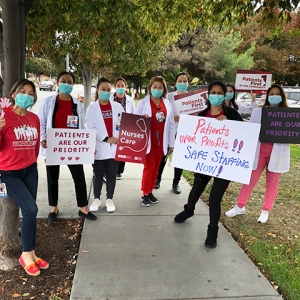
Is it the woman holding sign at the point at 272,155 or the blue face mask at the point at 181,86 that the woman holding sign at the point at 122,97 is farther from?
the woman holding sign at the point at 272,155

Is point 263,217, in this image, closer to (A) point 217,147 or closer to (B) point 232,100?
(A) point 217,147

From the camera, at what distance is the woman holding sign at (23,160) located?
9.14ft

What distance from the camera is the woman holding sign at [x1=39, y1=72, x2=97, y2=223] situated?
3.78 m

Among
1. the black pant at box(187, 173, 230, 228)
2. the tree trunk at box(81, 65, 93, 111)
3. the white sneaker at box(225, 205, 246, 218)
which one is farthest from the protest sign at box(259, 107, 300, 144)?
the tree trunk at box(81, 65, 93, 111)

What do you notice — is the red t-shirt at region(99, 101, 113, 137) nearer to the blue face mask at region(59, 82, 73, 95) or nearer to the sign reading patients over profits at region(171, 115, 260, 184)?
the blue face mask at region(59, 82, 73, 95)

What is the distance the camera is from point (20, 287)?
277cm

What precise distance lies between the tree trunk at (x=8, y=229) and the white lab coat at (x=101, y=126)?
1.41 m

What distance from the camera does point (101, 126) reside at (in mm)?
4230

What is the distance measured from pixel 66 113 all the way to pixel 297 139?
10.2ft

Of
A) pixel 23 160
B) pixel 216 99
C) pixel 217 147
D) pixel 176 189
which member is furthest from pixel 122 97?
pixel 23 160

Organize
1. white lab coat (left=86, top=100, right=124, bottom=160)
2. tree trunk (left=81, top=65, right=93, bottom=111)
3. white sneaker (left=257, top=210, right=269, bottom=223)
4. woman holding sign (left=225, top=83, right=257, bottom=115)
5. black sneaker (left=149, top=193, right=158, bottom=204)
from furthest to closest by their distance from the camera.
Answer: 1. tree trunk (left=81, top=65, right=93, bottom=111)
2. woman holding sign (left=225, top=83, right=257, bottom=115)
3. black sneaker (left=149, top=193, right=158, bottom=204)
4. white sneaker (left=257, top=210, right=269, bottom=223)
5. white lab coat (left=86, top=100, right=124, bottom=160)

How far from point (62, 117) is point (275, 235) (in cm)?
326

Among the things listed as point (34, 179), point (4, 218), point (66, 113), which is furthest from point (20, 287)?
point (66, 113)

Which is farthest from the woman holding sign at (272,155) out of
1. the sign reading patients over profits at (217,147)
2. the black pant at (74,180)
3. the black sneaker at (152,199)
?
the black pant at (74,180)
